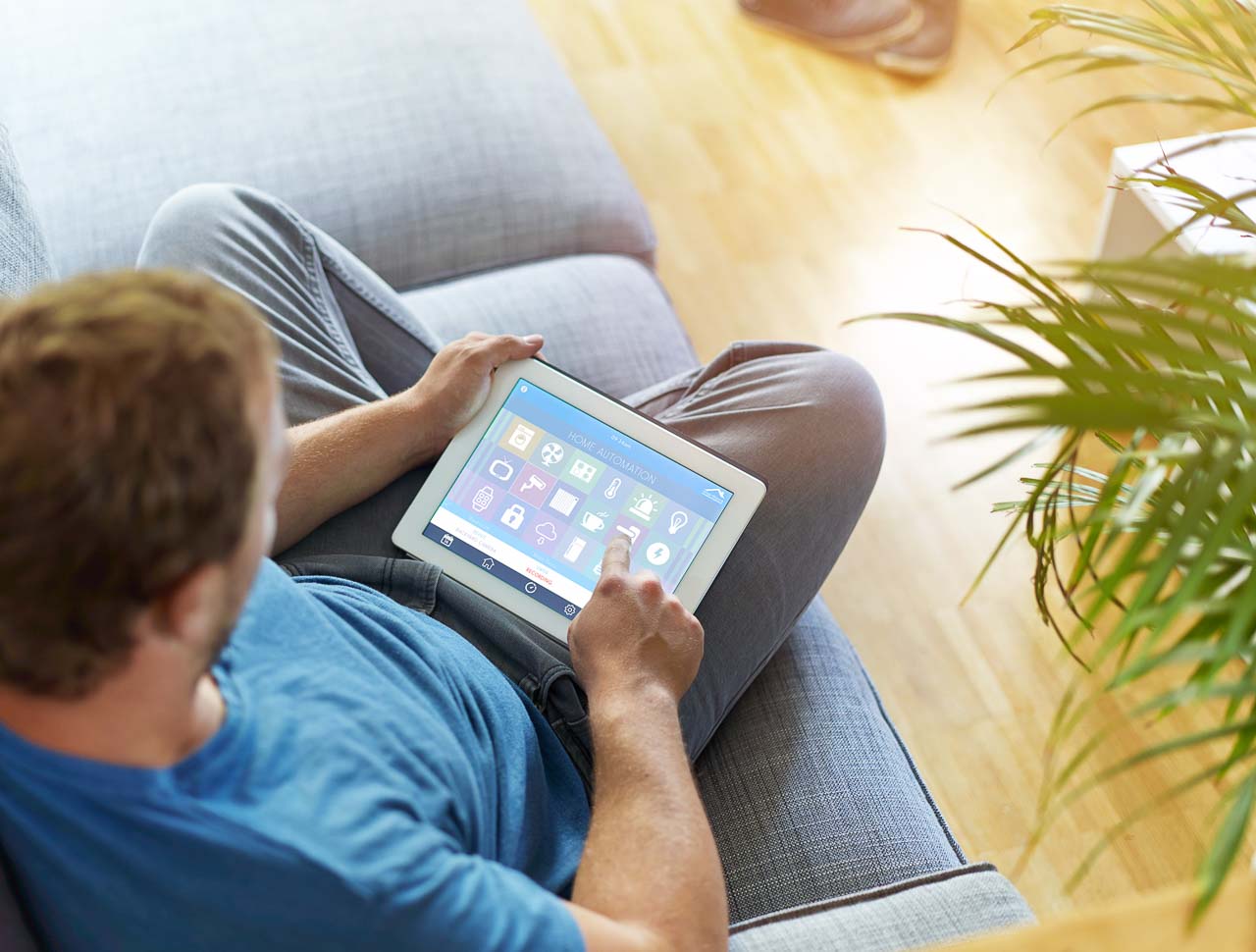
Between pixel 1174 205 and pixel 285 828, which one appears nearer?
pixel 285 828

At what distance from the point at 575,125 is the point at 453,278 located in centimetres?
30

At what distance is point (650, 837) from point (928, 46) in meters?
1.93

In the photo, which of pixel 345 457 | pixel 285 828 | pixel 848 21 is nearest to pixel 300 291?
pixel 345 457

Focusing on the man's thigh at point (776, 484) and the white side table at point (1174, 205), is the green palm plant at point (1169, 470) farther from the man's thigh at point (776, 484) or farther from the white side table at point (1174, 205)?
the white side table at point (1174, 205)

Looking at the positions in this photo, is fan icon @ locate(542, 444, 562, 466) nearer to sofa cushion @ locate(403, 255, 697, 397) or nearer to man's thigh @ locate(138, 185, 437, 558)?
man's thigh @ locate(138, 185, 437, 558)

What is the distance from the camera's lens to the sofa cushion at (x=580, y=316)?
144 cm

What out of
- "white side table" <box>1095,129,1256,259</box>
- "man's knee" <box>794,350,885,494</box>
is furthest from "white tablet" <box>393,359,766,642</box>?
"white side table" <box>1095,129,1256,259</box>

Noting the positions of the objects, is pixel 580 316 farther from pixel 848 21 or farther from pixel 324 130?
pixel 848 21

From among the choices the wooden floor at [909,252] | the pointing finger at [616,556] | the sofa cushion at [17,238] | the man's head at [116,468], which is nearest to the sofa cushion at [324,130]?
the sofa cushion at [17,238]

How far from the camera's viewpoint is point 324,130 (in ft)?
5.27

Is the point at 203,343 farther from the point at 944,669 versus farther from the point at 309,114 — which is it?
the point at 944,669

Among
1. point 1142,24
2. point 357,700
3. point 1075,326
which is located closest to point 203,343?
point 357,700

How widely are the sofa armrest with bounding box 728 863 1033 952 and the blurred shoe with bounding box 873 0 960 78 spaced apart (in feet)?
5.89

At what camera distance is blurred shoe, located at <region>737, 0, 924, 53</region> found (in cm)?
237
